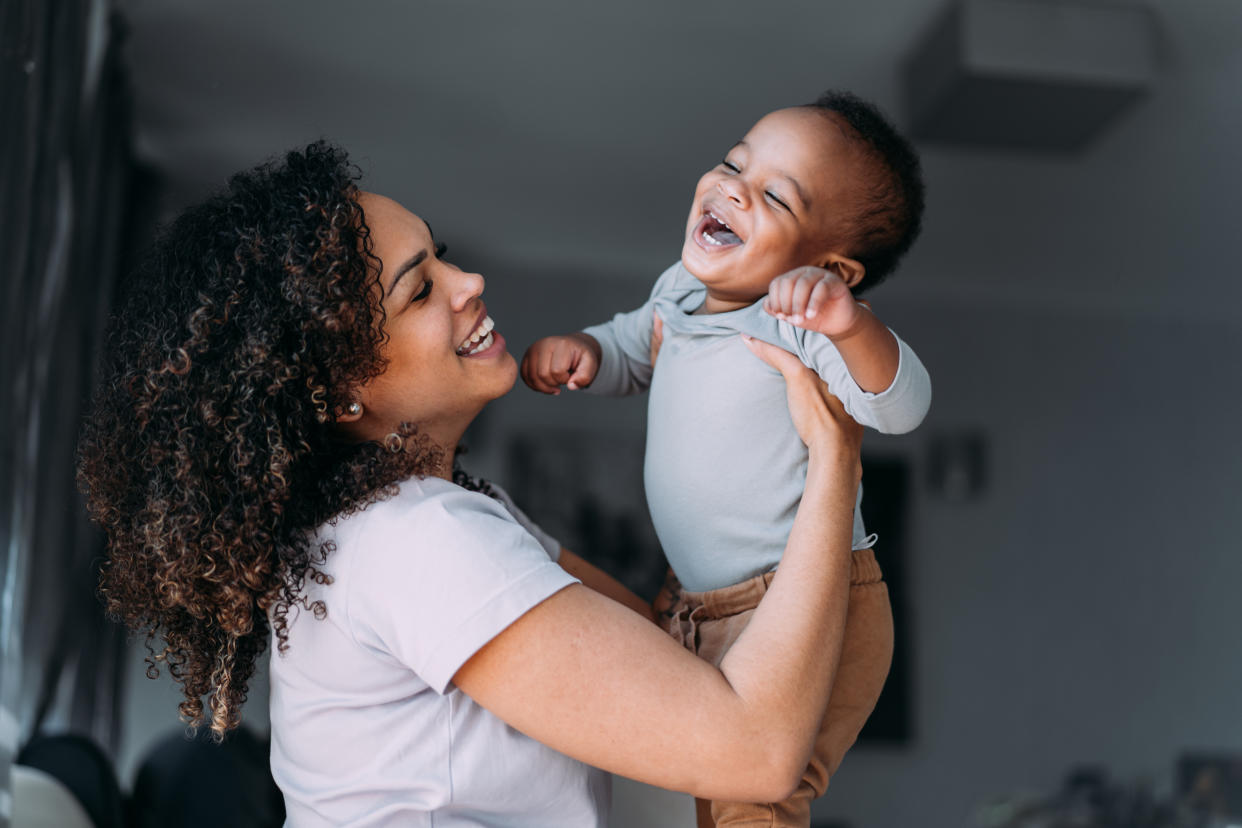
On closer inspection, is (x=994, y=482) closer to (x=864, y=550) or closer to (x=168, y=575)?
(x=864, y=550)

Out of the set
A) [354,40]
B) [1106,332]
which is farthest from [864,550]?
[1106,332]

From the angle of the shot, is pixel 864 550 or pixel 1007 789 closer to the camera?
pixel 864 550

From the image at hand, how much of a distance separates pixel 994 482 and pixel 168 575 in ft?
15.0

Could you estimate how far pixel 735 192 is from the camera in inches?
43.2

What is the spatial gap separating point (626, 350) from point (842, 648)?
1.58 feet

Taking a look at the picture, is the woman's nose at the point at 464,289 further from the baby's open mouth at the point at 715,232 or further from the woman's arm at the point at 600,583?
the woman's arm at the point at 600,583

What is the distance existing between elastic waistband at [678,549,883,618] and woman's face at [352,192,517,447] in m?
0.32

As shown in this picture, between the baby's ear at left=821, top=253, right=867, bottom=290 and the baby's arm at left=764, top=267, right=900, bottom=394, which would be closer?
the baby's arm at left=764, top=267, right=900, bottom=394

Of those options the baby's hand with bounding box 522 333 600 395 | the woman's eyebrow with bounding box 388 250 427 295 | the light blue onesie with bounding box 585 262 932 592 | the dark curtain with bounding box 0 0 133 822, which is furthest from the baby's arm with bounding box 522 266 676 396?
the dark curtain with bounding box 0 0 133 822

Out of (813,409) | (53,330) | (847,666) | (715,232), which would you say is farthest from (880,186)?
(53,330)

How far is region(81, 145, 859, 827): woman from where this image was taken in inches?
33.1

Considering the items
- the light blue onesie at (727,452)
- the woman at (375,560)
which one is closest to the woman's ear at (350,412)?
the woman at (375,560)

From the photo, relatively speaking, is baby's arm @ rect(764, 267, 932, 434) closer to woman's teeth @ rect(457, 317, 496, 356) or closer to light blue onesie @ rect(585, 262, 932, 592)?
light blue onesie @ rect(585, 262, 932, 592)

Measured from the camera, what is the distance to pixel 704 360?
1.12 metres
